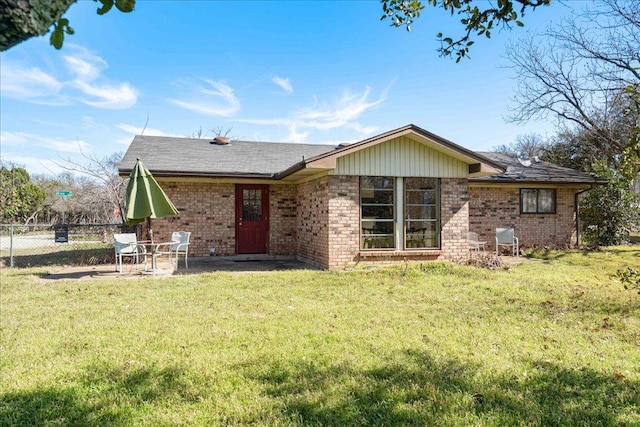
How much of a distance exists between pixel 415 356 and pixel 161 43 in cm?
1372

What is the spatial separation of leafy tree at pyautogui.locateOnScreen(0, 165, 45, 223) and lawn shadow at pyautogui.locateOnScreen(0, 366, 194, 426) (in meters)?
28.0

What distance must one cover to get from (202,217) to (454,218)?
7.81 metres

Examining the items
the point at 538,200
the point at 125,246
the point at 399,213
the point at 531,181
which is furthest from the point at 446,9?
the point at 538,200

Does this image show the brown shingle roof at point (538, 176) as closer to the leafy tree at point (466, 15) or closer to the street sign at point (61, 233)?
the leafy tree at point (466, 15)

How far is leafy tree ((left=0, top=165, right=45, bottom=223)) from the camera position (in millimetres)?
26609

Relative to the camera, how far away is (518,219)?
15.4 meters

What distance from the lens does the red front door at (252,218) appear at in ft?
44.7

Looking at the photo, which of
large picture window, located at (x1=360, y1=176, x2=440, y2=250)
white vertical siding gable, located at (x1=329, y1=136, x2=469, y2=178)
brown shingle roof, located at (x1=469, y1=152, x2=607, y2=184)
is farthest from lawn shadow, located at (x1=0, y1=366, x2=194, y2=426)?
brown shingle roof, located at (x1=469, y1=152, x2=607, y2=184)

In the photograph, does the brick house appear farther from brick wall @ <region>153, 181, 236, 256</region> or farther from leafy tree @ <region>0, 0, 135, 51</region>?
leafy tree @ <region>0, 0, 135, 51</region>

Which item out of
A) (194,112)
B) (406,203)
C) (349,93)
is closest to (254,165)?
(406,203)

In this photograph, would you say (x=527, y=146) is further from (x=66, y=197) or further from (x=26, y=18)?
(x=26, y=18)

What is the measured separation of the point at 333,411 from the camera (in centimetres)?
314

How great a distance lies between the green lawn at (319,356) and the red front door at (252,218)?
5.60 meters

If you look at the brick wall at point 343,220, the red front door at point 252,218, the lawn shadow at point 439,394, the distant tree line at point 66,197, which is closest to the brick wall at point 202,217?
the red front door at point 252,218
